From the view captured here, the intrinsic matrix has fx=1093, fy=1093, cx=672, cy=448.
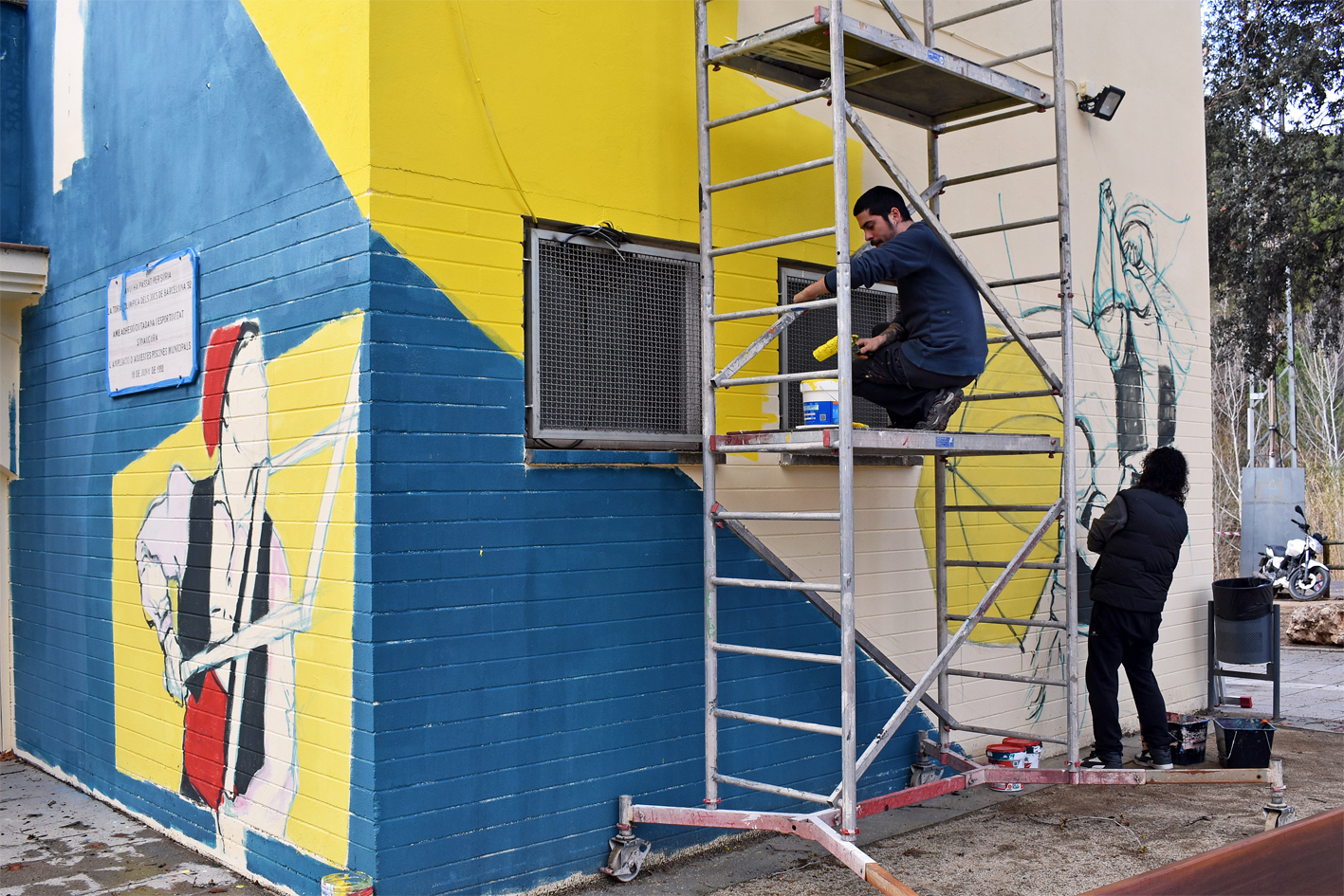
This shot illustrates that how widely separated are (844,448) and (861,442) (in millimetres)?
162

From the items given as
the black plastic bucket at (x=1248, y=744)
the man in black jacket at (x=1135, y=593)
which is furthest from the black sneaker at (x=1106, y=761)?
the black plastic bucket at (x=1248, y=744)

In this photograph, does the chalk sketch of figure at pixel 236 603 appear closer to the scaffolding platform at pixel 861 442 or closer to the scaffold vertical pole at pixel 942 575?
the scaffolding platform at pixel 861 442

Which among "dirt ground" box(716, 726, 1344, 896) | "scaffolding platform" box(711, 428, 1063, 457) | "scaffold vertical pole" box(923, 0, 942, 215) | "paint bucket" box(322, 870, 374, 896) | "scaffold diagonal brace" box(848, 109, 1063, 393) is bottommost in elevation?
"dirt ground" box(716, 726, 1344, 896)

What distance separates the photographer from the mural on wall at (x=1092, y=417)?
722 cm

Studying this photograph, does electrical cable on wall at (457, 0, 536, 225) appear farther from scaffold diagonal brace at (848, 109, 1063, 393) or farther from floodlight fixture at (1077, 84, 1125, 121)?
floodlight fixture at (1077, 84, 1125, 121)

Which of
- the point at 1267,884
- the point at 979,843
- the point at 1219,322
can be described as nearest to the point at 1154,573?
the point at 979,843

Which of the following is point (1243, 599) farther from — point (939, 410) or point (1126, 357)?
point (939, 410)

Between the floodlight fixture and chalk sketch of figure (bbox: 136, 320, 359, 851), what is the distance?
6.13 m

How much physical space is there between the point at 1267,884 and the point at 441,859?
3536 millimetres

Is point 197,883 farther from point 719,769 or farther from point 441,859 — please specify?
point 719,769

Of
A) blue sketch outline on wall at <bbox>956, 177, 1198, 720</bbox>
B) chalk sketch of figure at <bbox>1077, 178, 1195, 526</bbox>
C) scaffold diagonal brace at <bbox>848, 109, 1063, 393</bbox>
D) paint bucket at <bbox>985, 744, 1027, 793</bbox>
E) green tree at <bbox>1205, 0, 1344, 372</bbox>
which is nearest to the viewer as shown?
scaffold diagonal brace at <bbox>848, 109, 1063, 393</bbox>

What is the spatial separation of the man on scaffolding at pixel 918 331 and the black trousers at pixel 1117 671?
2.39m

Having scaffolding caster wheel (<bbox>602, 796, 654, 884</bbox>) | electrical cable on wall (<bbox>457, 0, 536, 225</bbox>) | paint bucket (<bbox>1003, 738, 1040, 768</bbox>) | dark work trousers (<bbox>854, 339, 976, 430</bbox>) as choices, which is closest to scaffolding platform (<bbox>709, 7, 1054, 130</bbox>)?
electrical cable on wall (<bbox>457, 0, 536, 225</bbox>)

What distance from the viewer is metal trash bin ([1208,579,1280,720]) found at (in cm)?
855
